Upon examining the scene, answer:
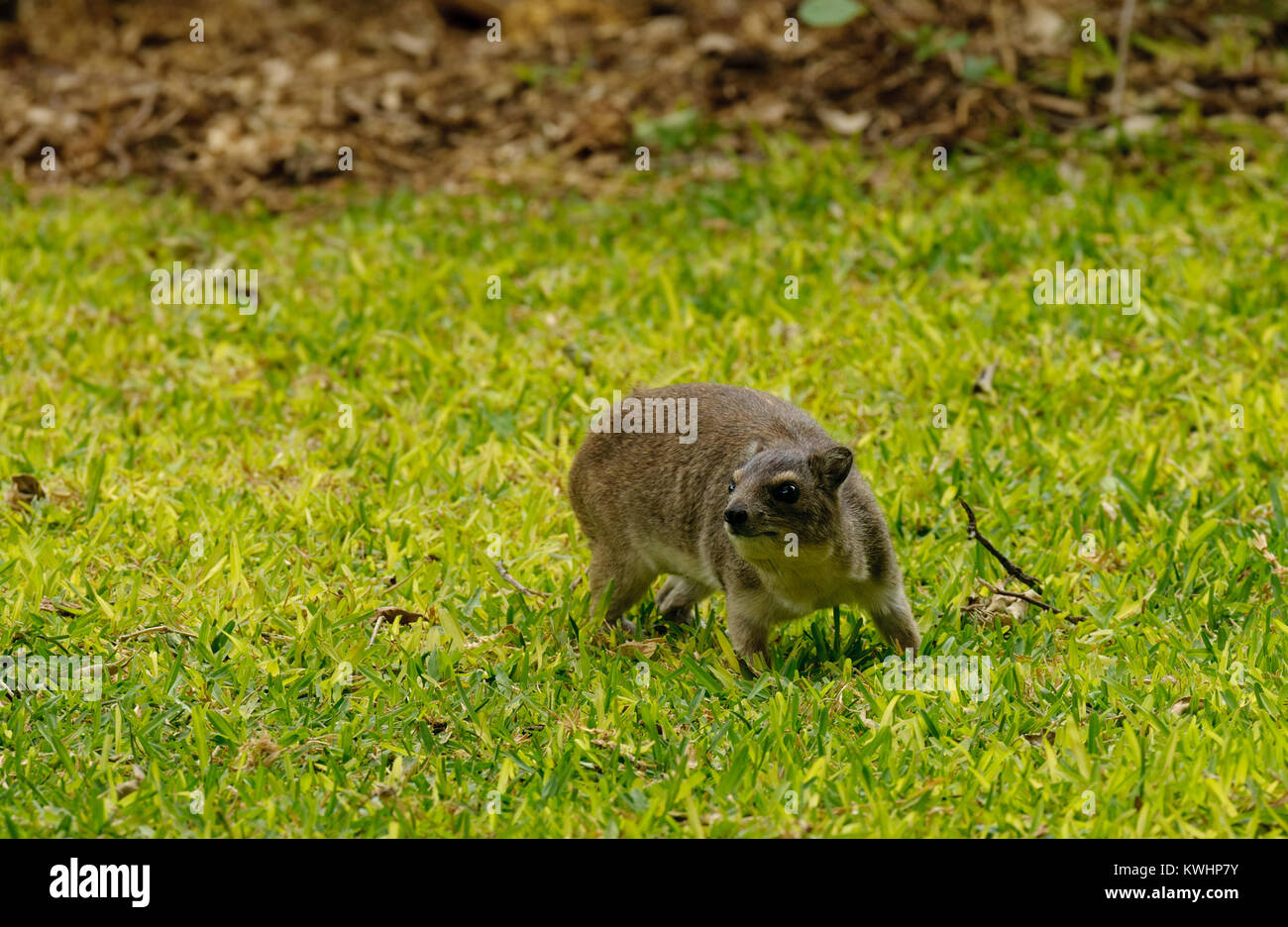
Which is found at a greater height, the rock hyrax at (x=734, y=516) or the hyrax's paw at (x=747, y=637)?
the rock hyrax at (x=734, y=516)

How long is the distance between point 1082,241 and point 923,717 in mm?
5008

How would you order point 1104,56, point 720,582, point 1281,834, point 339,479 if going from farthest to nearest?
point 1104,56, point 339,479, point 720,582, point 1281,834

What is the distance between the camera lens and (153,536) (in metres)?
6.75

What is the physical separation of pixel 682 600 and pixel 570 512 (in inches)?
38.5

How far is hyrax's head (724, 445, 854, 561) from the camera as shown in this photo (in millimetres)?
5172

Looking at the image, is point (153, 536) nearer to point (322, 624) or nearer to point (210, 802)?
point (322, 624)

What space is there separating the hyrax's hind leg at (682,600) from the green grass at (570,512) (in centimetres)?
14

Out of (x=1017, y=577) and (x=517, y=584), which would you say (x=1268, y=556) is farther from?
(x=517, y=584)

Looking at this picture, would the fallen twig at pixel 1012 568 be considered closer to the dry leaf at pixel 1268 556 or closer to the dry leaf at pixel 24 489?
the dry leaf at pixel 1268 556

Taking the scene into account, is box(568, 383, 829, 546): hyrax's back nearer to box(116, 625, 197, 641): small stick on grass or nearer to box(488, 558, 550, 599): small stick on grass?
Answer: box(488, 558, 550, 599): small stick on grass

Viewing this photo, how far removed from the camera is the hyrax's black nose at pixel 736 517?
5094 mm

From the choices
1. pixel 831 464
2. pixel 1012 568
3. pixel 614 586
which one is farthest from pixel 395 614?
pixel 1012 568

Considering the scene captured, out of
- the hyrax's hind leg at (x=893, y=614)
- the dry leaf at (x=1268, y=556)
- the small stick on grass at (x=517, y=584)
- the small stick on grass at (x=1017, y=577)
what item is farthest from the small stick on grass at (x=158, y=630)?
the dry leaf at (x=1268, y=556)

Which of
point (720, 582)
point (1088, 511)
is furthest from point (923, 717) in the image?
point (1088, 511)
